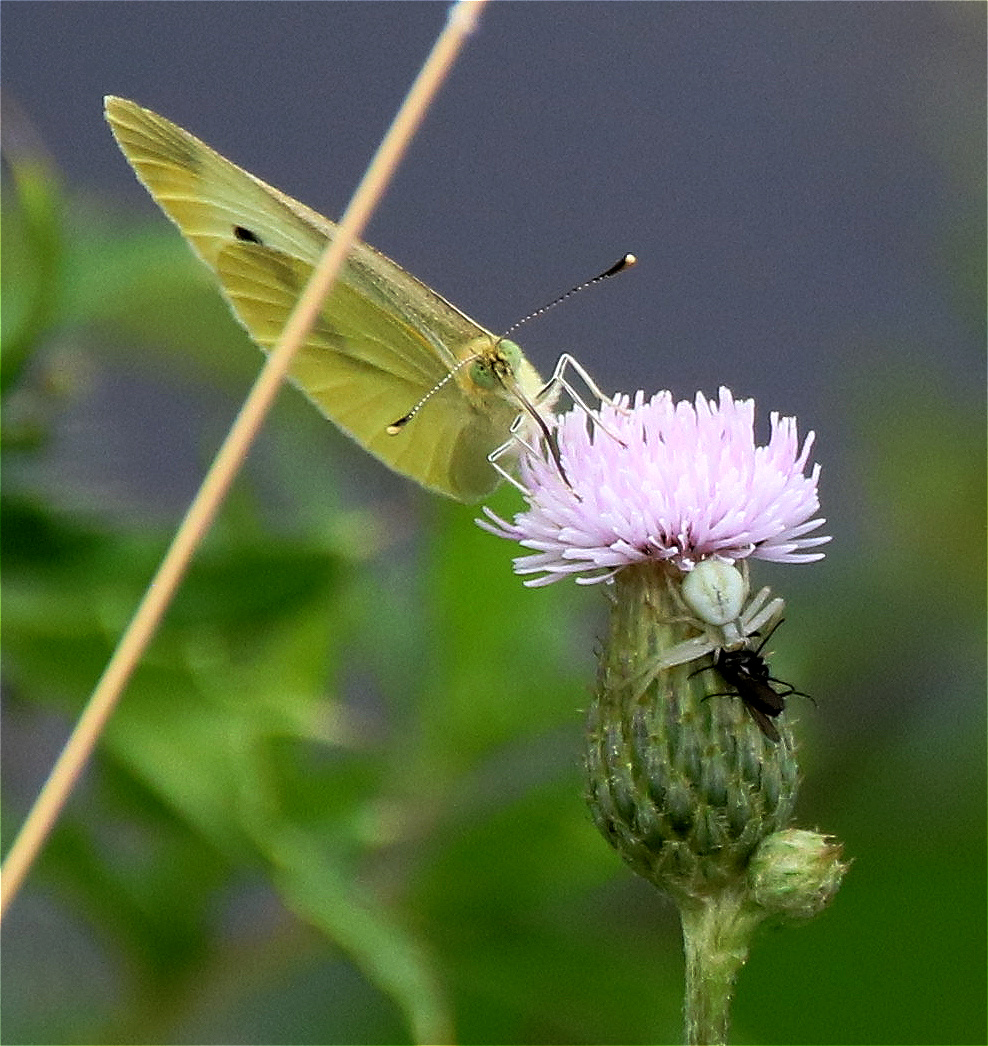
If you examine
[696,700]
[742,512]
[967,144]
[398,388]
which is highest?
[967,144]

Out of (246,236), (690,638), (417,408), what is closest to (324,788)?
(417,408)

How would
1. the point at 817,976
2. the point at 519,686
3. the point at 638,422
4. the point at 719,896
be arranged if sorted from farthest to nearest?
the point at 817,976, the point at 519,686, the point at 638,422, the point at 719,896

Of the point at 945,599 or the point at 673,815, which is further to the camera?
the point at 945,599

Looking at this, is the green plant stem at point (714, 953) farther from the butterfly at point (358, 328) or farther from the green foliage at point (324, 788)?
the butterfly at point (358, 328)

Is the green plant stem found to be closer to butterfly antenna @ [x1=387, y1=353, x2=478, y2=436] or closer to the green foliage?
the green foliage

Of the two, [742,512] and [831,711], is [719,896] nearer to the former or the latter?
[742,512]

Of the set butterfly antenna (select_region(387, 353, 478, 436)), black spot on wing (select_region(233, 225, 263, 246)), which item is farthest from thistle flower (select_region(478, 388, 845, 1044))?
black spot on wing (select_region(233, 225, 263, 246))

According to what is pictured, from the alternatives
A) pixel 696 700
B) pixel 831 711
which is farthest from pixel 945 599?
pixel 696 700

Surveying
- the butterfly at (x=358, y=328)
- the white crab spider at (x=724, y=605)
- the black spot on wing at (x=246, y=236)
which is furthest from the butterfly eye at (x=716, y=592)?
the black spot on wing at (x=246, y=236)
